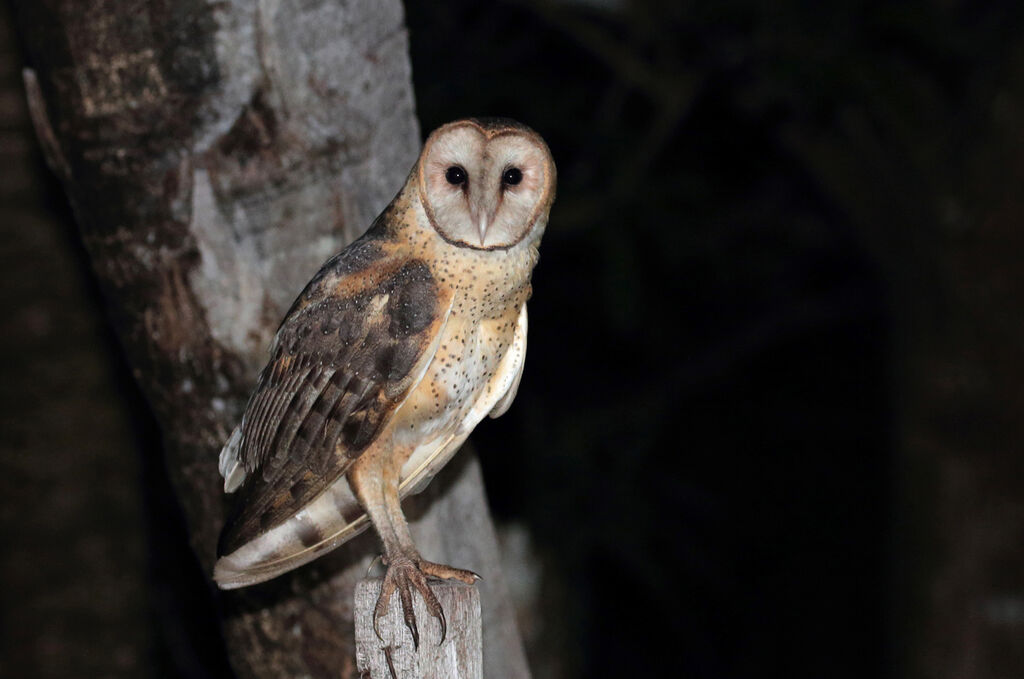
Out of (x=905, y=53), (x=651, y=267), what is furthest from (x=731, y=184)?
(x=905, y=53)

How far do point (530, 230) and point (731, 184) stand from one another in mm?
4923

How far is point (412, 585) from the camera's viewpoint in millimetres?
2174

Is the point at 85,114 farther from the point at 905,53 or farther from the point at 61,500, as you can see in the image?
the point at 905,53

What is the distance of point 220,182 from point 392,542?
1021 mm

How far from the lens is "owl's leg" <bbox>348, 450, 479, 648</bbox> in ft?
7.07

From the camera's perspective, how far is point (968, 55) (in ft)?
17.9

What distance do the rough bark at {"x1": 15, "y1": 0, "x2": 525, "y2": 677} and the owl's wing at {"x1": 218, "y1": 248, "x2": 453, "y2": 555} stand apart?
474 millimetres

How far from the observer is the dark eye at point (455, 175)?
2148mm

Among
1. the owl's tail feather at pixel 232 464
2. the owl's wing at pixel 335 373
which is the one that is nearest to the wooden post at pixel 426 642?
the owl's wing at pixel 335 373

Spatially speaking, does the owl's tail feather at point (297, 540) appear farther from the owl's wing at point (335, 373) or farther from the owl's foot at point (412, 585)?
the owl's foot at point (412, 585)

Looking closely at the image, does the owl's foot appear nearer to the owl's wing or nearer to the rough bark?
the owl's wing

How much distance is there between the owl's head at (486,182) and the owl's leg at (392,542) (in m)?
0.51

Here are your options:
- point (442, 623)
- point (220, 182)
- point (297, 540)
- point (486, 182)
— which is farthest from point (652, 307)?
point (442, 623)

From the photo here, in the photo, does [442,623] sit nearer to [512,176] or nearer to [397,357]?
[397,357]
